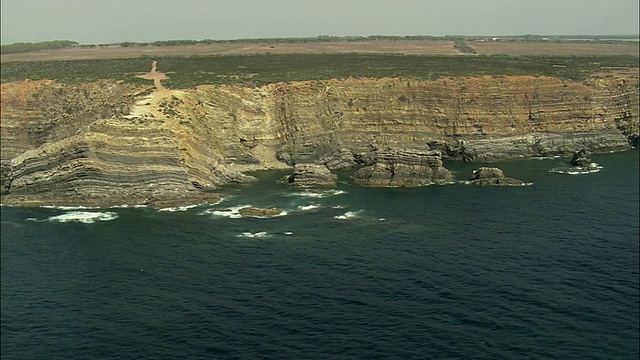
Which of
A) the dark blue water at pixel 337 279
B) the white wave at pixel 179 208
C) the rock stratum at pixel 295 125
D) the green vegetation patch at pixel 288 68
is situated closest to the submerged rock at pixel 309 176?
the dark blue water at pixel 337 279

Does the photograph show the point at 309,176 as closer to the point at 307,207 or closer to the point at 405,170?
the point at 307,207

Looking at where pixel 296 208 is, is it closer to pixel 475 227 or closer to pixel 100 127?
pixel 475 227

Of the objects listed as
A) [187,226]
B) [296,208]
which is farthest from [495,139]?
[187,226]

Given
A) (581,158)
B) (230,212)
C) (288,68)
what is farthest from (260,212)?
(288,68)

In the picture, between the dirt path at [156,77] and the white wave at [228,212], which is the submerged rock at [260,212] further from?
the dirt path at [156,77]

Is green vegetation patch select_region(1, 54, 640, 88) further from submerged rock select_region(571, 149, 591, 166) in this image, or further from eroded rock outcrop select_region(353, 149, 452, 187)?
eroded rock outcrop select_region(353, 149, 452, 187)

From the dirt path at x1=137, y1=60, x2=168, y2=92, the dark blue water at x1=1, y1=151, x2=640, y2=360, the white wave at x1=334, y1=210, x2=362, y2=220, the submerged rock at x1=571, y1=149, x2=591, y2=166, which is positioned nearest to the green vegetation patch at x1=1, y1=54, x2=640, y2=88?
the dirt path at x1=137, y1=60, x2=168, y2=92
